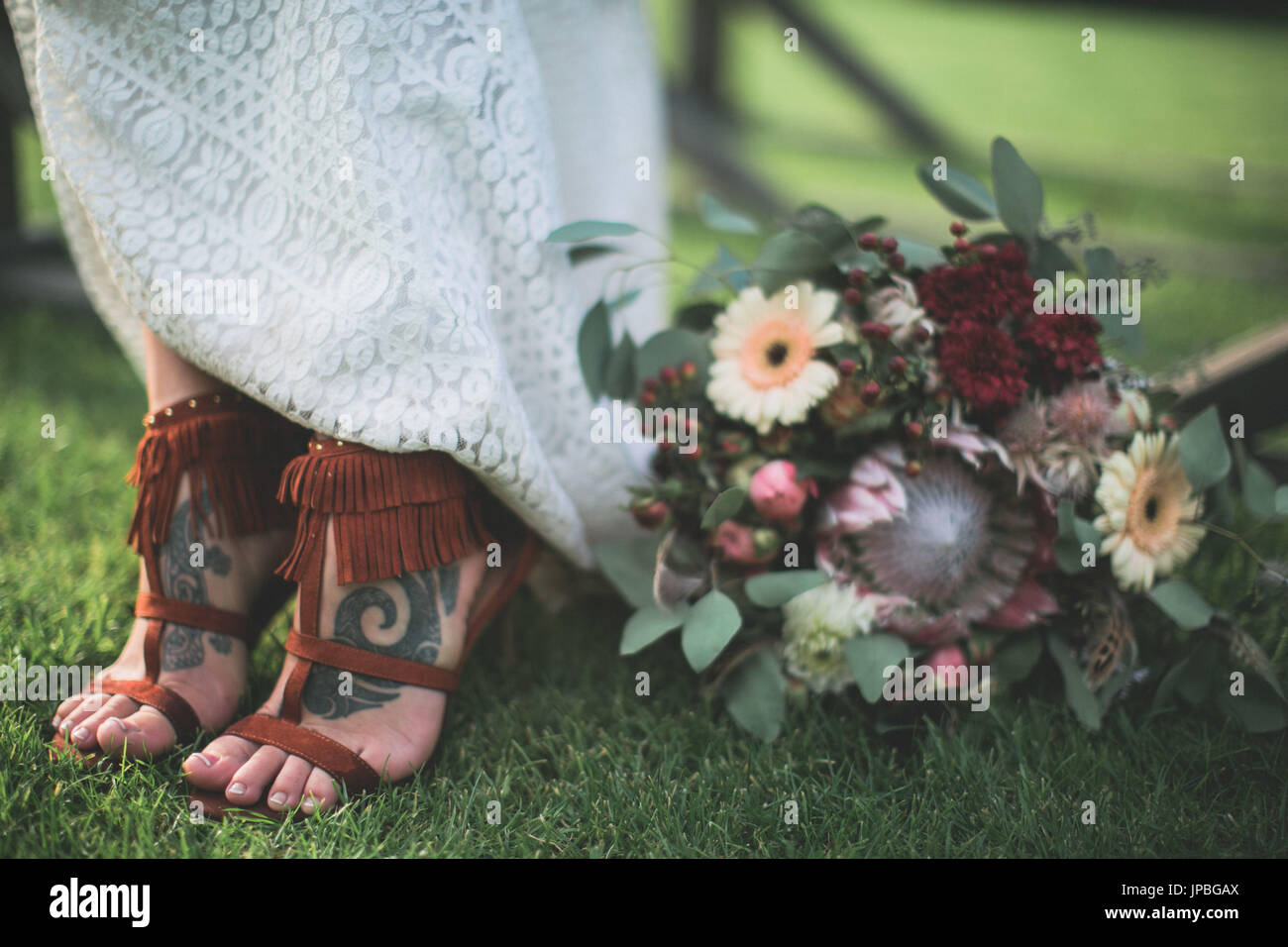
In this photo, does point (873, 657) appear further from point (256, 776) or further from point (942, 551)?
point (256, 776)

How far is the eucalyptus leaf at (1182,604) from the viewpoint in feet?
3.34

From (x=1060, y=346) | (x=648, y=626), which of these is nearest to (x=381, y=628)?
(x=648, y=626)

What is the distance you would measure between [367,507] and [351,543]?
4 centimetres

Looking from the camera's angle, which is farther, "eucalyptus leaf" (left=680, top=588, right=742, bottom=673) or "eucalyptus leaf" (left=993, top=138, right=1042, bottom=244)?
"eucalyptus leaf" (left=993, top=138, right=1042, bottom=244)

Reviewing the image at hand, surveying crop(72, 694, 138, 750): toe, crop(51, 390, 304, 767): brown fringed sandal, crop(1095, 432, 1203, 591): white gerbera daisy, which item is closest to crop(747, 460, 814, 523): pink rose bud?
crop(1095, 432, 1203, 591): white gerbera daisy

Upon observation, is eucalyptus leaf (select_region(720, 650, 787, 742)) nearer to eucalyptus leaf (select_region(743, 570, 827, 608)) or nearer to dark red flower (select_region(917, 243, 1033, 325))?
eucalyptus leaf (select_region(743, 570, 827, 608))

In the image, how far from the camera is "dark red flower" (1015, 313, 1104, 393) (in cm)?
101

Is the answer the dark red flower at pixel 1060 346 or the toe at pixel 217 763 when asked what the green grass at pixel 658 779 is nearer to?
the toe at pixel 217 763

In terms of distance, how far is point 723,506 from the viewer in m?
1.00

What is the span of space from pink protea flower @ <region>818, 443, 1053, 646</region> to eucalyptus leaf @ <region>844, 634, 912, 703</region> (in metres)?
0.02

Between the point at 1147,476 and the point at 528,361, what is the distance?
0.70 m

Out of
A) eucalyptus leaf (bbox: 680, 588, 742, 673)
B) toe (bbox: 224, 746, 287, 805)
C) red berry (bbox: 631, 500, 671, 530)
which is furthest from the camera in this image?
red berry (bbox: 631, 500, 671, 530)

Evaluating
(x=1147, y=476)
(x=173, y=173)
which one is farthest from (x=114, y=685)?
(x=1147, y=476)
